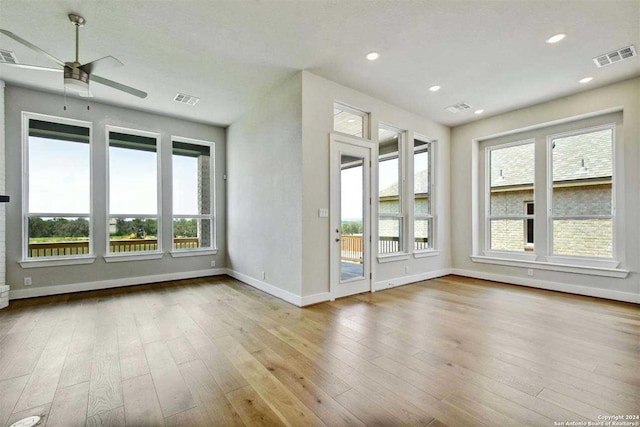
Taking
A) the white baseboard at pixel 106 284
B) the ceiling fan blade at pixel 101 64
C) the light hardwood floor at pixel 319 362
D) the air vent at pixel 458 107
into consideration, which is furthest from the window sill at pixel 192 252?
the air vent at pixel 458 107

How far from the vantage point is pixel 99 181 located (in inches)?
197

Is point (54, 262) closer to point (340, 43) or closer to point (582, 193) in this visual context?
point (340, 43)

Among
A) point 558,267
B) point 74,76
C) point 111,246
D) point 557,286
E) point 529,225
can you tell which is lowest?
point 557,286

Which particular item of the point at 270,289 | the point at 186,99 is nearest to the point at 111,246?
the point at 186,99

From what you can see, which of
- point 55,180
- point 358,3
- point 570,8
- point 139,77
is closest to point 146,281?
point 55,180

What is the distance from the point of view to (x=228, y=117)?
570 centimetres

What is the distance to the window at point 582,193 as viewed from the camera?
14.8 ft

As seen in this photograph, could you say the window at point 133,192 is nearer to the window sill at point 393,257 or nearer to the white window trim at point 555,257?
the window sill at point 393,257

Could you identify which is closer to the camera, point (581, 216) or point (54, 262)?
point (54, 262)

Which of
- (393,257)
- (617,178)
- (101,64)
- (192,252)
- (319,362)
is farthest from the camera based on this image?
(192,252)

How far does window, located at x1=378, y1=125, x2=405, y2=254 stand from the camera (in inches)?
202

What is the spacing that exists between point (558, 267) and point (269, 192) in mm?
5025

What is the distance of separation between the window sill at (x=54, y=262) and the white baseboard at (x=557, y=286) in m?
7.11

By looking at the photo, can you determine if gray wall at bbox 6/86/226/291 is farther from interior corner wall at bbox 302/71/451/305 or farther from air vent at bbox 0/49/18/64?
interior corner wall at bbox 302/71/451/305
